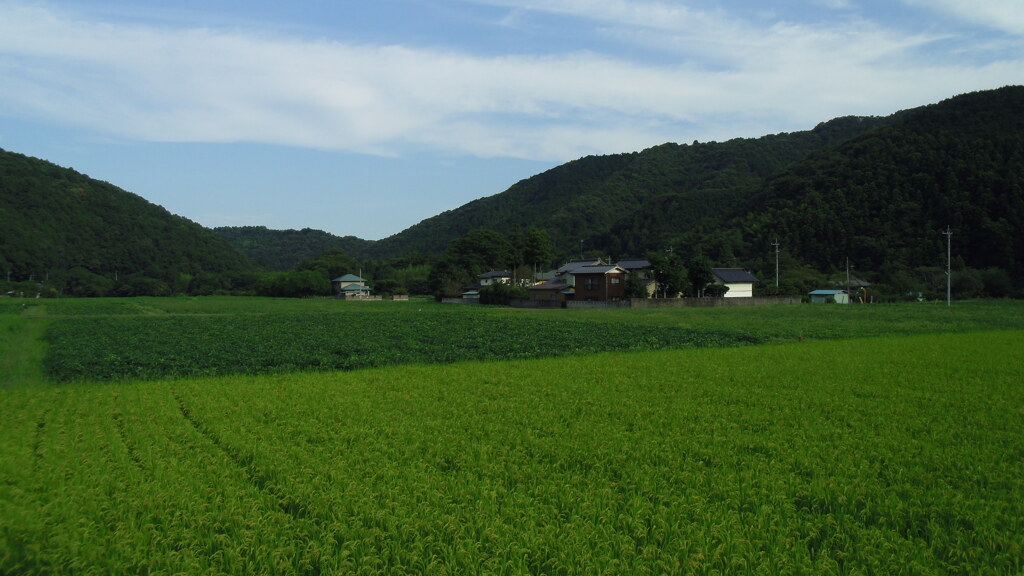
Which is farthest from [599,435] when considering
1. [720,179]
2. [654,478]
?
[720,179]

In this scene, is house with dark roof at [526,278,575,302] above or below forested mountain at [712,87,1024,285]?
below

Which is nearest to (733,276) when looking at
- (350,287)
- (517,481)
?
(517,481)

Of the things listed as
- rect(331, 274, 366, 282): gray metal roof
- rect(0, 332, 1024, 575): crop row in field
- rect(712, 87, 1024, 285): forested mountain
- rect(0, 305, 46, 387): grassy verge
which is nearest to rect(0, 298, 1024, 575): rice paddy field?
rect(0, 332, 1024, 575): crop row in field

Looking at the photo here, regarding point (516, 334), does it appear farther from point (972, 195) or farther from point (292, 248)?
point (292, 248)

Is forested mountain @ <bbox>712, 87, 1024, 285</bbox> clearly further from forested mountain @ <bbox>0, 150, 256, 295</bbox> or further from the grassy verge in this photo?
forested mountain @ <bbox>0, 150, 256, 295</bbox>

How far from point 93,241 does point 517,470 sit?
114 metres

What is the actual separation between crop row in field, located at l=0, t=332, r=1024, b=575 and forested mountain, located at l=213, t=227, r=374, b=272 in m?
155

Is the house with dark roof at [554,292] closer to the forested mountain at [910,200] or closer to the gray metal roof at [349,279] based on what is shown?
the forested mountain at [910,200]

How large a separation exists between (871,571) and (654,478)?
97.0 inches

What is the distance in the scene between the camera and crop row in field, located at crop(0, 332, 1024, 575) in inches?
198

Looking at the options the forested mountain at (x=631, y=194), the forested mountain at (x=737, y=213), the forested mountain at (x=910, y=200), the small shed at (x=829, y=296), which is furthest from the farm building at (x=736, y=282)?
the forested mountain at (x=631, y=194)

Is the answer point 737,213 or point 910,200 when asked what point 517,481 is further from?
point 737,213

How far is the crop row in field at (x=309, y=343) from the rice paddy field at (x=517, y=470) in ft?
4.23

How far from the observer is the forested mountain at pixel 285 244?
6417 inches
